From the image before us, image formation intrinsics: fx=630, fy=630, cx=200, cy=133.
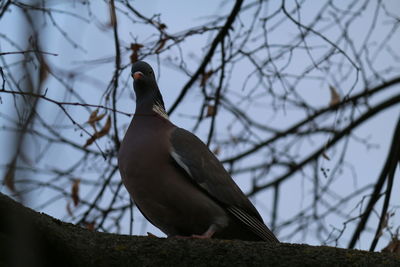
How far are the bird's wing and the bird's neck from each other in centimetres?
34

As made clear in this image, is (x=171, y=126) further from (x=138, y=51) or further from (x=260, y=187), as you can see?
(x=260, y=187)

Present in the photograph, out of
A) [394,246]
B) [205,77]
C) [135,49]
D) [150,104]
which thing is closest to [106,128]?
[150,104]

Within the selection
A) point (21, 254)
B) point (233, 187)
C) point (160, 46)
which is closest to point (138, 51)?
point (160, 46)

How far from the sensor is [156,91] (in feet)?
15.5

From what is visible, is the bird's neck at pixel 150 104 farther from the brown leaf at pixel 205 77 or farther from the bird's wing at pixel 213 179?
the brown leaf at pixel 205 77

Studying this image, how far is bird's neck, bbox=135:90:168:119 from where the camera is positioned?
→ 460cm

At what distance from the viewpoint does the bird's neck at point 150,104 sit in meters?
4.60

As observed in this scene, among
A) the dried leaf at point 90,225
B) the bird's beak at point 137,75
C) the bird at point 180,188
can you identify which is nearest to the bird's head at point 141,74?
the bird's beak at point 137,75

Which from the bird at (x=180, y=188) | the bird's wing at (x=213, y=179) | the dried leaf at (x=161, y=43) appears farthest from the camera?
the dried leaf at (x=161, y=43)

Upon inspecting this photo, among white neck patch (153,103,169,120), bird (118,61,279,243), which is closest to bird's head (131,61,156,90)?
white neck patch (153,103,169,120)

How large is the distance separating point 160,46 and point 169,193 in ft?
4.57

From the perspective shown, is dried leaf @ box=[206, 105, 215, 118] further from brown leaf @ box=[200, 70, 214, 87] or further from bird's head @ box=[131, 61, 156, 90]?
bird's head @ box=[131, 61, 156, 90]

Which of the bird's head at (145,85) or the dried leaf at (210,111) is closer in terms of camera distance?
the bird's head at (145,85)

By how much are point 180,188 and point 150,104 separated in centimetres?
95
